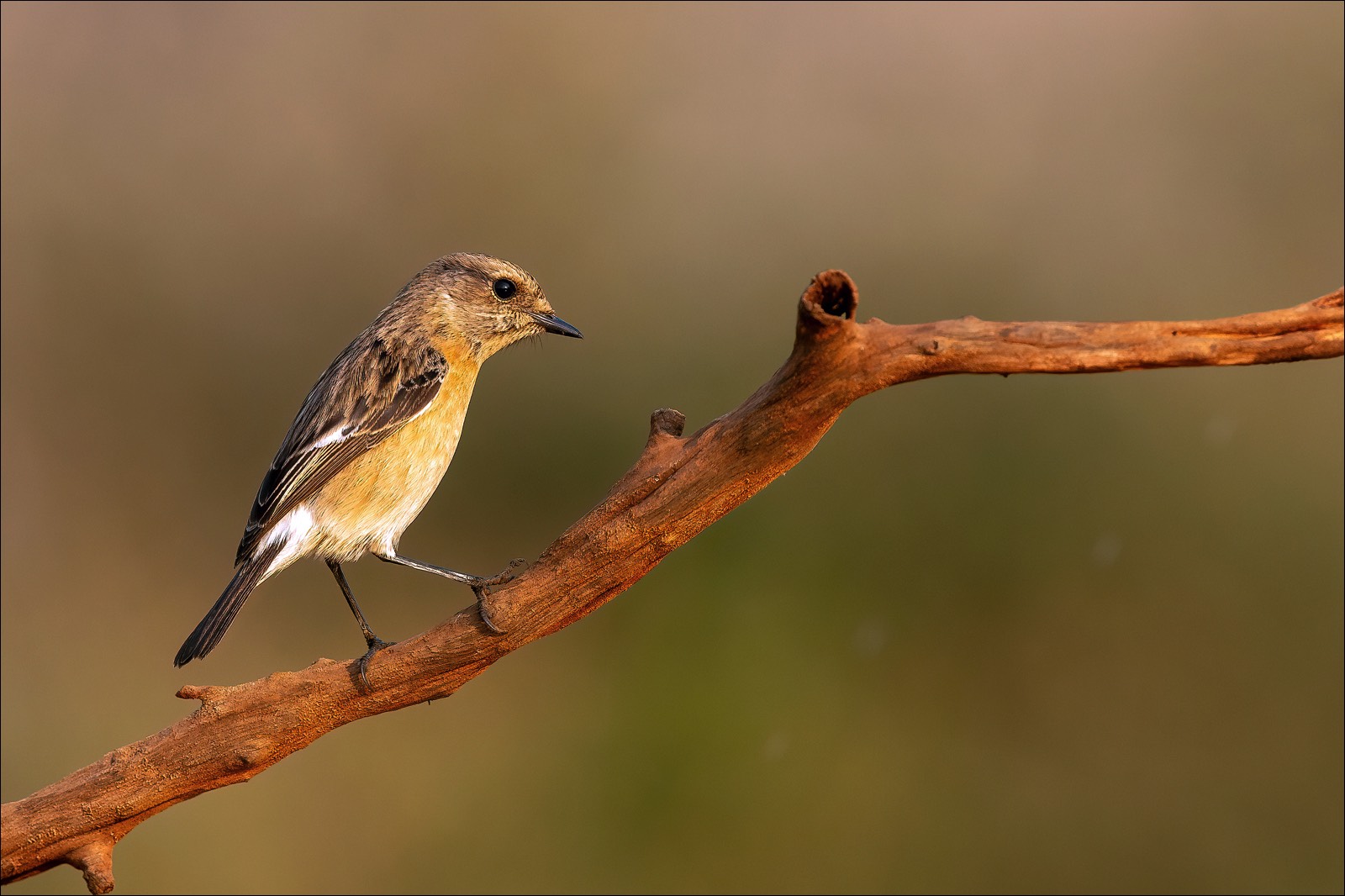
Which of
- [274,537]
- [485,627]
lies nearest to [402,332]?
[274,537]

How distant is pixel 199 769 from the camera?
292 cm

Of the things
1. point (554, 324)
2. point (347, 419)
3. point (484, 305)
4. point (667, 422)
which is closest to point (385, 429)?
point (347, 419)

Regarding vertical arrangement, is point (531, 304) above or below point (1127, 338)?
above

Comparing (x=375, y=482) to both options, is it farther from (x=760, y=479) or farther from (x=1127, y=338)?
(x=1127, y=338)

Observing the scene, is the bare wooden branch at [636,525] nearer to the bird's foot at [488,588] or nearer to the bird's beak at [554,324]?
the bird's foot at [488,588]

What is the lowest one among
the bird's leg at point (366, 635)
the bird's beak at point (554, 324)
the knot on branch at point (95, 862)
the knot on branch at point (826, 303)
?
the knot on branch at point (95, 862)

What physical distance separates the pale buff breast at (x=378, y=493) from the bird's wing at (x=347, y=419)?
40 mm

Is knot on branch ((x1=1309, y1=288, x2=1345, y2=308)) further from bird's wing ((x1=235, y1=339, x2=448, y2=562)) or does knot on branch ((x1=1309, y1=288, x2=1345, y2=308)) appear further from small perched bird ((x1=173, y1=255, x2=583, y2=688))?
bird's wing ((x1=235, y1=339, x2=448, y2=562))

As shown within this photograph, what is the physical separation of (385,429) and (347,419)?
0.17 metres

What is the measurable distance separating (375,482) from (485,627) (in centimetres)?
95

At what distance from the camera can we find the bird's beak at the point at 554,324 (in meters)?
3.82

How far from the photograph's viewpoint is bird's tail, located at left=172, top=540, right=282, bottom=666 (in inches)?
125

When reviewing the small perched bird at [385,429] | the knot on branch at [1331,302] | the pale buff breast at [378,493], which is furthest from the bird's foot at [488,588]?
the knot on branch at [1331,302]

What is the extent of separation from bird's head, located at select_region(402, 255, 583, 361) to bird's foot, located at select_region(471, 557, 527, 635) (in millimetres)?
1150
